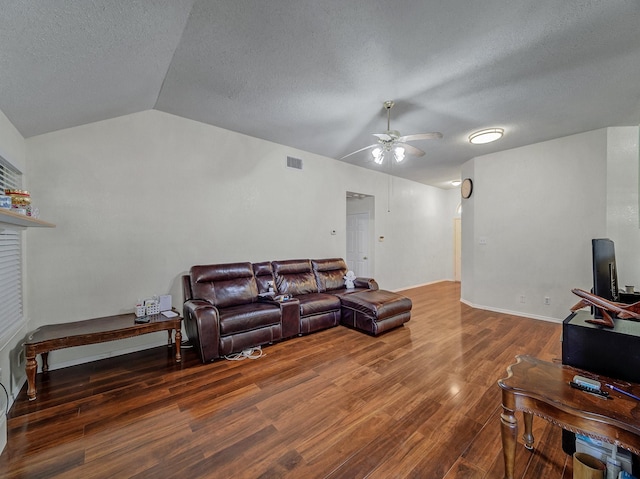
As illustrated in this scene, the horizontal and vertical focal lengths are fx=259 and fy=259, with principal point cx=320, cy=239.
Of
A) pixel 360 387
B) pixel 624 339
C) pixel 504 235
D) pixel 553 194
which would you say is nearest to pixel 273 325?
pixel 360 387

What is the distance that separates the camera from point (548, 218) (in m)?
4.29

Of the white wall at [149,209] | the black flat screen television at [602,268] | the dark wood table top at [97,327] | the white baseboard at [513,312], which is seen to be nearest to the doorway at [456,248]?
the white baseboard at [513,312]

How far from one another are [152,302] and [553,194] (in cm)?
606

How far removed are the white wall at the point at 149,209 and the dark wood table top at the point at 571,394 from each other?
353cm

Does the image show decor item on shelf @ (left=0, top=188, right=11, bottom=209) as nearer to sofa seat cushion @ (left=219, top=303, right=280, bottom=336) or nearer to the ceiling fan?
sofa seat cushion @ (left=219, top=303, right=280, bottom=336)

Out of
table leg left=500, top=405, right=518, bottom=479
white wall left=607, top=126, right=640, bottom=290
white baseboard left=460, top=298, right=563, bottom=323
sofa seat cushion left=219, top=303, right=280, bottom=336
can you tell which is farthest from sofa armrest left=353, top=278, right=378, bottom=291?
white wall left=607, top=126, right=640, bottom=290

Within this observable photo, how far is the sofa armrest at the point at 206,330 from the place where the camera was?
2.73 metres

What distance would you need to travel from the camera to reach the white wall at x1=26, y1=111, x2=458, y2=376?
272 centimetres

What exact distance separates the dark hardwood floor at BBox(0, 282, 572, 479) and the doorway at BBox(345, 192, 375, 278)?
3068mm

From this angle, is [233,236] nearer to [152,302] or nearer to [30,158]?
[152,302]

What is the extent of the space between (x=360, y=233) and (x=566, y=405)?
526 centimetres

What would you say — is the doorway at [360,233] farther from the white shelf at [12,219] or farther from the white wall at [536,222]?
the white shelf at [12,219]

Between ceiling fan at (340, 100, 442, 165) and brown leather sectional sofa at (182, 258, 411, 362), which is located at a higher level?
ceiling fan at (340, 100, 442, 165)

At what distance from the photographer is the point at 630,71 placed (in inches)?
96.1
